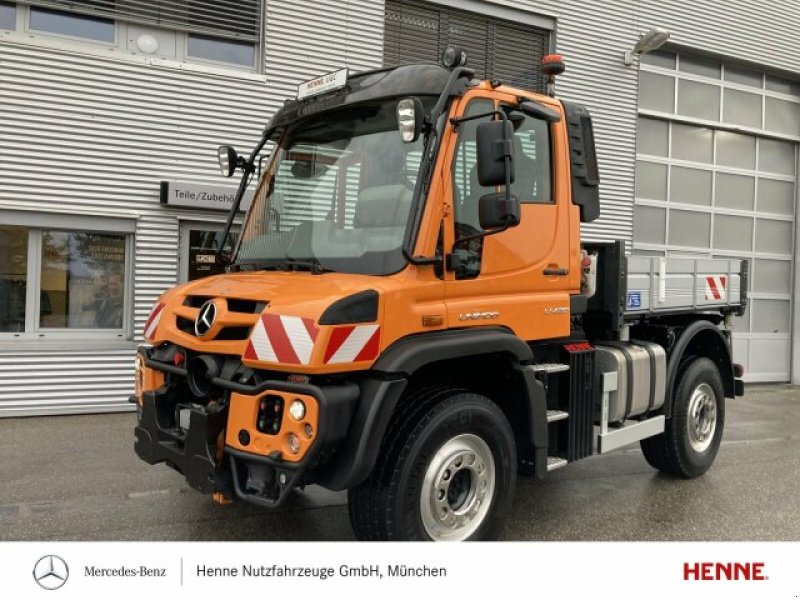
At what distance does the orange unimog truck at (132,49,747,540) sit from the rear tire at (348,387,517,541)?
0.01 metres

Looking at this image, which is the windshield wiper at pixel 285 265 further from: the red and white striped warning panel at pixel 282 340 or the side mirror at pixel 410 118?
the side mirror at pixel 410 118

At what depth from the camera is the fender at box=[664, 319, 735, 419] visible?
560 centimetres

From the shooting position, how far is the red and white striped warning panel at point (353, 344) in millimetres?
3102

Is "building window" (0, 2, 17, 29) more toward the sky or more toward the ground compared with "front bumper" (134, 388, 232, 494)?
more toward the sky

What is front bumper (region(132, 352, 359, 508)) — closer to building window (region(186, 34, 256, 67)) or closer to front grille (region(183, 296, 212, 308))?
front grille (region(183, 296, 212, 308))

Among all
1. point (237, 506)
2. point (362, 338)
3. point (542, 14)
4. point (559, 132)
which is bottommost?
point (237, 506)

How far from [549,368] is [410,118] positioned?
5.96 ft

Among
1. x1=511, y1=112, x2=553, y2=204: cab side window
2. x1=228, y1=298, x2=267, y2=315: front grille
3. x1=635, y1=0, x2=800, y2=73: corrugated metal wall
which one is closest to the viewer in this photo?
x1=228, y1=298, x2=267, y2=315: front grille

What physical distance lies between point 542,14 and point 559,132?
673 centimetres

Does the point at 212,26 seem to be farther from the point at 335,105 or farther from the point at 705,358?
the point at 705,358

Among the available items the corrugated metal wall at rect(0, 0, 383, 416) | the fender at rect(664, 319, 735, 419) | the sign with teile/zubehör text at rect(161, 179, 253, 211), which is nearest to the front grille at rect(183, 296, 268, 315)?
the fender at rect(664, 319, 735, 419)

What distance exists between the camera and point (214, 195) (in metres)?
8.08

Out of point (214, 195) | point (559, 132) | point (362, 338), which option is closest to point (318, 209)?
point (362, 338)

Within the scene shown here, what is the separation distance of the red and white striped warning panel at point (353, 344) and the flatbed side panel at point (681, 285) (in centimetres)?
255
